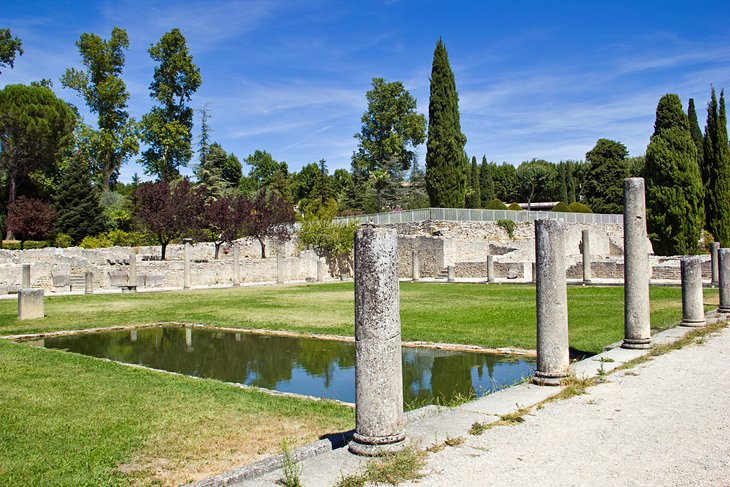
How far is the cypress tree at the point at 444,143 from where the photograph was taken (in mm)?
43531

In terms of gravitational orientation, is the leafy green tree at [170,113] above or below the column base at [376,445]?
above

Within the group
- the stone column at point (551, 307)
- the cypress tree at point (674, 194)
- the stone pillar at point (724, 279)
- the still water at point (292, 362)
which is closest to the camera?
the stone column at point (551, 307)

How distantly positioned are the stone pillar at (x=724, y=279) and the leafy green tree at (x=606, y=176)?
50.9 m

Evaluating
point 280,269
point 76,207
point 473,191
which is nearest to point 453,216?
point 280,269

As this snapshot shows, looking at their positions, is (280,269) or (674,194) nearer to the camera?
(280,269)

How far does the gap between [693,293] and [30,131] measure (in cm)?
4851

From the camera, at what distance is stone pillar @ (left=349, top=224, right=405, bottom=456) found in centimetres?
470

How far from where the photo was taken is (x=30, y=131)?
46594 mm

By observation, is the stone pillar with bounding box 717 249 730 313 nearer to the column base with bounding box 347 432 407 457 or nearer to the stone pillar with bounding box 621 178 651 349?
the stone pillar with bounding box 621 178 651 349

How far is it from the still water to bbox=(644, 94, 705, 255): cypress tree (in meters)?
28.9

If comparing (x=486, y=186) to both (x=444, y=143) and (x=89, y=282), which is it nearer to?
(x=444, y=143)

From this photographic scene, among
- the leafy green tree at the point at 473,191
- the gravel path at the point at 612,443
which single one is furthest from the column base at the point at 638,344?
the leafy green tree at the point at 473,191

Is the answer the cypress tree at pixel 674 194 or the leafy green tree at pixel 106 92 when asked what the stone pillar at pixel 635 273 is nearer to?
the cypress tree at pixel 674 194

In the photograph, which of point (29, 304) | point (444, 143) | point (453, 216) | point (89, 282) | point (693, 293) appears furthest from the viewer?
point (444, 143)
